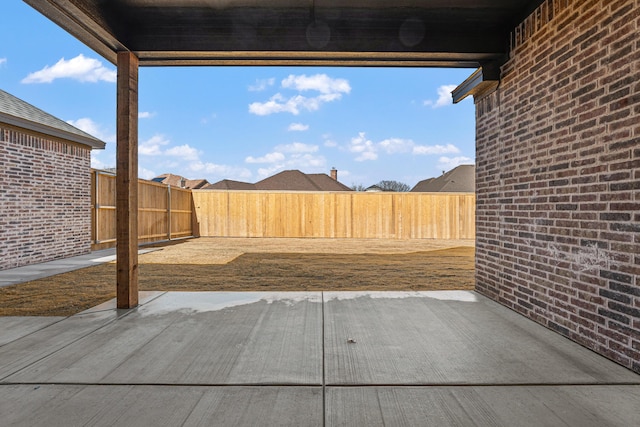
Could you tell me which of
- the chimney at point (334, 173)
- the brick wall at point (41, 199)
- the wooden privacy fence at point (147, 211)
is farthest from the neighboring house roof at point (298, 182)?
the brick wall at point (41, 199)

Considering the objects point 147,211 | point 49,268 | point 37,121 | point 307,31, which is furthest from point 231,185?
point 307,31

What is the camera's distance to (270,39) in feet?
12.4

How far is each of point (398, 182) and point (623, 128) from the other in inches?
1604

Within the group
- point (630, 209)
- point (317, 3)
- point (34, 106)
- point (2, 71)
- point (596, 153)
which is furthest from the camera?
point (34, 106)

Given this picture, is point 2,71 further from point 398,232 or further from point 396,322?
point 398,232

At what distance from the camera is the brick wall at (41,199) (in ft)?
22.7

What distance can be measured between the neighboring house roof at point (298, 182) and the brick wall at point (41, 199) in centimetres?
2317

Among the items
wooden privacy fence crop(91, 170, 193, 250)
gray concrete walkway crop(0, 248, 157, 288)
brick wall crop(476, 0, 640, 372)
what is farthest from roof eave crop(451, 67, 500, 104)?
wooden privacy fence crop(91, 170, 193, 250)

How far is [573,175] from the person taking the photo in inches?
117

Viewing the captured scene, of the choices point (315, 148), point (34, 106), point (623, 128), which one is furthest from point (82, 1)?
point (315, 148)

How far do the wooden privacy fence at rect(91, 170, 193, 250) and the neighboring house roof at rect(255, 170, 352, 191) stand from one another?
17.0m

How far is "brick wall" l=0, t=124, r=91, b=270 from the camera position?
6918mm

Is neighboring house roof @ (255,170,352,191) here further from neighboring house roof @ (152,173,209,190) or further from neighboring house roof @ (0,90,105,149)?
neighboring house roof @ (0,90,105,149)

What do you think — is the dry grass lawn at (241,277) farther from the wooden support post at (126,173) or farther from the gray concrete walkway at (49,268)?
the wooden support post at (126,173)
